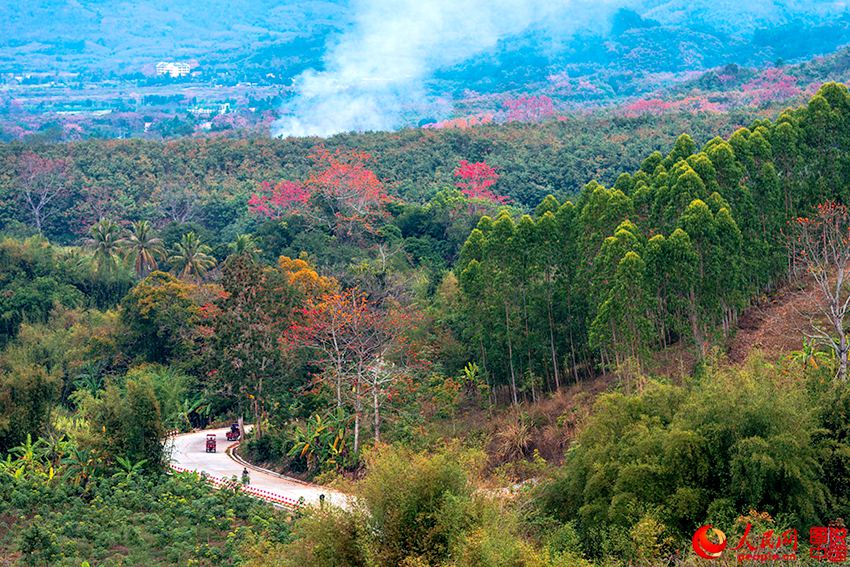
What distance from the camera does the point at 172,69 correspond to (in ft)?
591

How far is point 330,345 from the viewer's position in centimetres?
2977

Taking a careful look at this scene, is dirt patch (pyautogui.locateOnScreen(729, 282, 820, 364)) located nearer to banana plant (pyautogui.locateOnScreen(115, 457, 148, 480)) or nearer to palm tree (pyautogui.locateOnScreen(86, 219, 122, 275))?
banana plant (pyautogui.locateOnScreen(115, 457, 148, 480))

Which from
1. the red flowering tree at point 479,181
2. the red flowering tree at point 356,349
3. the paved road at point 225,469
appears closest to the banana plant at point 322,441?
the red flowering tree at point 356,349

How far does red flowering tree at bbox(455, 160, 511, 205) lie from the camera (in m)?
53.4

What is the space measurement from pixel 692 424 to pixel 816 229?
12042 mm

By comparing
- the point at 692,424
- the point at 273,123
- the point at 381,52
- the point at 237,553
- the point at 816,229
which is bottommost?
the point at 237,553

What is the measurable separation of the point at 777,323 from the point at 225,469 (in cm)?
1441

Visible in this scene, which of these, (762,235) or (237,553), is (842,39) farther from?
(237,553)

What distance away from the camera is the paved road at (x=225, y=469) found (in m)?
25.0

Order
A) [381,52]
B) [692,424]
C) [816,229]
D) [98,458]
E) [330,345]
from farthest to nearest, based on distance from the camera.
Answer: [381,52], [330,345], [816,229], [98,458], [692,424]

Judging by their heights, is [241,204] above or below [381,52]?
below

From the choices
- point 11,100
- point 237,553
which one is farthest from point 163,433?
point 11,100

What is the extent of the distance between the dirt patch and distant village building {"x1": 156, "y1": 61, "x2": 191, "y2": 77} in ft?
530

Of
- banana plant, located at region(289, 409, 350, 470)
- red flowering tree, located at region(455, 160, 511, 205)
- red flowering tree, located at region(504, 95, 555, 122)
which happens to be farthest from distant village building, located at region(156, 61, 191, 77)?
banana plant, located at region(289, 409, 350, 470)
